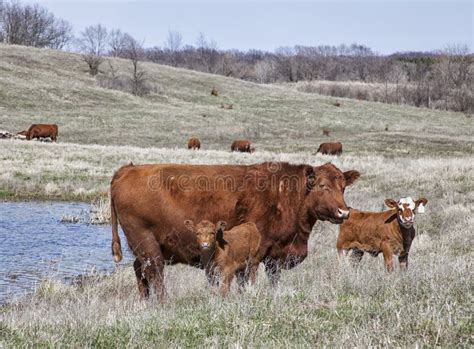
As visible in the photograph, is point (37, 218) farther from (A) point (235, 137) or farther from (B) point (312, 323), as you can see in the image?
(A) point (235, 137)

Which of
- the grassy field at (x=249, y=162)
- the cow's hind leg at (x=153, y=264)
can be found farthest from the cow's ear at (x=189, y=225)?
the grassy field at (x=249, y=162)

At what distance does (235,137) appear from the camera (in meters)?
47.6

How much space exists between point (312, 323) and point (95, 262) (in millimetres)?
8317

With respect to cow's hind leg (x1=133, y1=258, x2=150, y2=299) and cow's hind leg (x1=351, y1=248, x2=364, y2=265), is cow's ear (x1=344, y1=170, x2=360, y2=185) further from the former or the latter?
cow's hind leg (x1=133, y1=258, x2=150, y2=299)

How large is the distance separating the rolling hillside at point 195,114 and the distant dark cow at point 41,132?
187 cm

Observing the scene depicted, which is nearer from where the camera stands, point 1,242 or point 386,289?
point 386,289

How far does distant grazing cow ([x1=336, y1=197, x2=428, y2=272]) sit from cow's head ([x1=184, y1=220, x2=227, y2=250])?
2.70 metres

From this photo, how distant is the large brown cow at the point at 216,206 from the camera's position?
326 inches

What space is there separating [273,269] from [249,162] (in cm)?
2077

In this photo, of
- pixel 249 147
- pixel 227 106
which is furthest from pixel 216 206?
pixel 227 106

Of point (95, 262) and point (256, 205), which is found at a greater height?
point (256, 205)

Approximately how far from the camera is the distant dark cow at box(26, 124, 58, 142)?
39031 millimetres

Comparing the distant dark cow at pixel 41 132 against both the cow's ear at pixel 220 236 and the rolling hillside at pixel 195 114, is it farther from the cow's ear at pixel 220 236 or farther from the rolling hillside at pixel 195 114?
the cow's ear at pixel 220 236

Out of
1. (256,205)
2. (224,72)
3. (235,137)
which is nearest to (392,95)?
(224,72)
